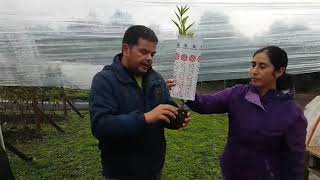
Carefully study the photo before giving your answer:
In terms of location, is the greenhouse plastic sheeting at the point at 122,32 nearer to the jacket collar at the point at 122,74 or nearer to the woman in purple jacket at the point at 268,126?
the woman in purple jacket at the point at 268,126

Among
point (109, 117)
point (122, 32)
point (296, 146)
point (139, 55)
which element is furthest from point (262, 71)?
point (122, 32)

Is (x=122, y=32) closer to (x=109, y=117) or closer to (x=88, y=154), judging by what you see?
(x=109, y=117)

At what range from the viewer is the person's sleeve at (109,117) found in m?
1.75

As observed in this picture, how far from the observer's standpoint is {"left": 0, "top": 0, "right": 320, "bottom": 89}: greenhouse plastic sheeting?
3.17 m

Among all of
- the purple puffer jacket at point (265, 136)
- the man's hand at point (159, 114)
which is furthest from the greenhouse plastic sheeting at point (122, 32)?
the man's hand at point (159, 114)

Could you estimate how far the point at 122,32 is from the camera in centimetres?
326

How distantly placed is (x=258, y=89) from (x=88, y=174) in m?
2.90

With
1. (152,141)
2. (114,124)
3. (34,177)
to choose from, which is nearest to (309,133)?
(152,141)

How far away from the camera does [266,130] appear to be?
214 cm

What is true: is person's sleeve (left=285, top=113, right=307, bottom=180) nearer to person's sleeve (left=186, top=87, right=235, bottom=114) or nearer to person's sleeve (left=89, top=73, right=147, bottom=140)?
person's sleeve (left=186, top=87, right=235, bottom=114)

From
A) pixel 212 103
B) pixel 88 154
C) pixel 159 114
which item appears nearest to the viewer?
pixel 159 114

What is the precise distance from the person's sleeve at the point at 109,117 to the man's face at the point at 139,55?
0.14m

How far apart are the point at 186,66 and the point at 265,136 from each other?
559mm

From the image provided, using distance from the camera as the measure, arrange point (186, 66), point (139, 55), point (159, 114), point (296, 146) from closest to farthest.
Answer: point (159, 114) < point (139, 55) < point (186, 66) < point (296, 146)
